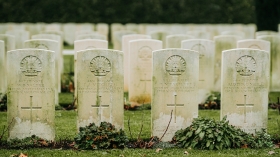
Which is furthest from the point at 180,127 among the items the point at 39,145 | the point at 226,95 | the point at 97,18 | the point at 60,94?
the point at 97,18

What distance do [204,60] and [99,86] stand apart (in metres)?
3.41

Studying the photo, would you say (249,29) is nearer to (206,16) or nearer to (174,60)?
(206,16)

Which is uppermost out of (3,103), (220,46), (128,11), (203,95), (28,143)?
(128,11)

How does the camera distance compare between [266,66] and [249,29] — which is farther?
[249,29]

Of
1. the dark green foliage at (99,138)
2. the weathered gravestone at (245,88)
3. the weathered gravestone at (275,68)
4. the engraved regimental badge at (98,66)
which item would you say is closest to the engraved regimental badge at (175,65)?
the weathered gravestone at (245,88)

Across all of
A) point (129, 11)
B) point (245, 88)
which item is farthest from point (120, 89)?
point (129, 11)

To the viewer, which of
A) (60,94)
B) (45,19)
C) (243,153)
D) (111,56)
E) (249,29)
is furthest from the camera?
(45,19)

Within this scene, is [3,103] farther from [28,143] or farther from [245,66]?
[245,66]

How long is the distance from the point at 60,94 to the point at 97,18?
58.6ft

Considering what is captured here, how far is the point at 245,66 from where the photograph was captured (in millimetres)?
→ 7852

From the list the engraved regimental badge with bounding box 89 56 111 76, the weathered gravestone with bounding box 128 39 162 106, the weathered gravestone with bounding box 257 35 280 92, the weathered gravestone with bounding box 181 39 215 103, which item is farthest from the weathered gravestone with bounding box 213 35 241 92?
the engraved regimental badge with bounding box 89 56 111 76

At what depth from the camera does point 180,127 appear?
7.91 metres

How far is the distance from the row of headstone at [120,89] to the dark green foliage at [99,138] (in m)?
0.35

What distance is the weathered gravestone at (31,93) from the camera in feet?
24.6
